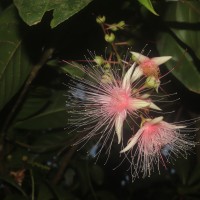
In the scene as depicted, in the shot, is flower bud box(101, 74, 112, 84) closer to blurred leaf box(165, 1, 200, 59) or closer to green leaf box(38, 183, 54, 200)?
blurred leaf box(165, 1, 200, 59)

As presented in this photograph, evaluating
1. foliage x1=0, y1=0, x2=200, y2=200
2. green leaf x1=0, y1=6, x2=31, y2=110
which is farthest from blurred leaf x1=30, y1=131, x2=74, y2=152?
green leaf x1=0, y1=6, x2=31, y2=110

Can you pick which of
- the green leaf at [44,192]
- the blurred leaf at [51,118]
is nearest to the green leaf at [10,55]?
the green leaf at [44,192]

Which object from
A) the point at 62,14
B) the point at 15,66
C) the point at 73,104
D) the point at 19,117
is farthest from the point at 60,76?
the point at 62,14

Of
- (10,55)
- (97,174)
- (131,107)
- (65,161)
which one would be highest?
(10,55)

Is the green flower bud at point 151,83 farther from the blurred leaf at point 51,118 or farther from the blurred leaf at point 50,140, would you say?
the blurred leaf at point 50,140

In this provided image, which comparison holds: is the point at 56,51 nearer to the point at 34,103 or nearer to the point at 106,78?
the point at 106,78

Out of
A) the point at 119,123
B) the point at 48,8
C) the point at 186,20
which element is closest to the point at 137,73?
the point at 119,123

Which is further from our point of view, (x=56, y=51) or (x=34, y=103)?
(x=34, y=103)
